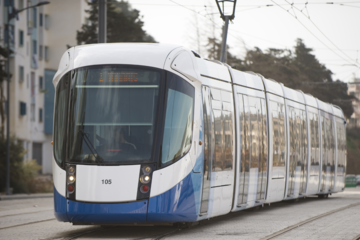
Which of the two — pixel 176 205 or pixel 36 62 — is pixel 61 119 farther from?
pixel 36 62

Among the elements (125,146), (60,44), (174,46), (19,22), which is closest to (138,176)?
(125,146)

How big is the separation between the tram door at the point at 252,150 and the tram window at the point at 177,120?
9.60 feet

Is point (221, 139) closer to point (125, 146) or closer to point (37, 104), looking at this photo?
point (125, 146)

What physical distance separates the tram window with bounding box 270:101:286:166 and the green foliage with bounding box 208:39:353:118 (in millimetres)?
41738

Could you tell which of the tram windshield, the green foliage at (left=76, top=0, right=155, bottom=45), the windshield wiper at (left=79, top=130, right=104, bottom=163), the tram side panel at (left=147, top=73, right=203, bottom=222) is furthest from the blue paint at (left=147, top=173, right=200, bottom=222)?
the green foliage at (left=76, top=0, right=155, bottom=45)

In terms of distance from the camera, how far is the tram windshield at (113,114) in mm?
11109

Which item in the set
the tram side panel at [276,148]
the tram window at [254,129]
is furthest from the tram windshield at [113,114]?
the tram side panel at [276,148]

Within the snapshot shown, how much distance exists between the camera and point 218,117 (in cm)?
1299

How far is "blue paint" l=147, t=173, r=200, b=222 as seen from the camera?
10969mm

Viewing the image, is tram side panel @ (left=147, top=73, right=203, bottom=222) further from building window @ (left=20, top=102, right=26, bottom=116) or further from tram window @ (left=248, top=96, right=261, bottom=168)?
building window @ (left=20, top=102, right=26, bottom=116)

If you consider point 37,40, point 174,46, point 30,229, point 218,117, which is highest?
point 37,40

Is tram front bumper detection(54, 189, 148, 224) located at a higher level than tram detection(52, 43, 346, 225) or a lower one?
lower

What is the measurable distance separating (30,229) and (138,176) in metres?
3.10

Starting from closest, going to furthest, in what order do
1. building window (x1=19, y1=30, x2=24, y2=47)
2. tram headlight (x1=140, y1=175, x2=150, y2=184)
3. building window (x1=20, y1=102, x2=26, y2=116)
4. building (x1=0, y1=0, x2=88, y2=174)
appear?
tram headlight (x1=140, y1=175, x2=150, y2=184) → building (x1=0, y1=0, x2=88, y2=174) → building window (x1=19, y1=30, x2=24, y2=47) → building window (x1=20, y1=102, x2=26, y2=116)
